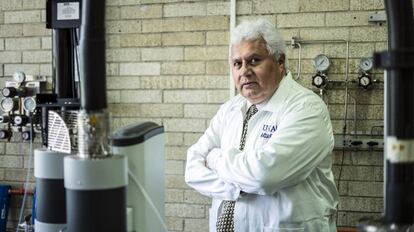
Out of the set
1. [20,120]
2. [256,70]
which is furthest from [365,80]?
[20,120]

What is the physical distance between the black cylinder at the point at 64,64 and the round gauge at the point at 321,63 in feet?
7.35

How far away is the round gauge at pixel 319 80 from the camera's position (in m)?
3.07

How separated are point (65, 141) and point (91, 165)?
0.59 feet

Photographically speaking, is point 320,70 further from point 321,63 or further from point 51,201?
point 51,201

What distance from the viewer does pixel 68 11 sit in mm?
1241

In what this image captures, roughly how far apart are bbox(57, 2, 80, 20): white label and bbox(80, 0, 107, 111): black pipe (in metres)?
0.54

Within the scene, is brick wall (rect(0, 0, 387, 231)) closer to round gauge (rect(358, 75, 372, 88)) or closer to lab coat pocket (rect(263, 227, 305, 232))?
round gauge (rect(358, 75, 372, 88))

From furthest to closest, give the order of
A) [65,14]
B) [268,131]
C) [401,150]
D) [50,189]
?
[268,131] → [65,14] → [50,189] → [401,150]

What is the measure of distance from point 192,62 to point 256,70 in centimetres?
147

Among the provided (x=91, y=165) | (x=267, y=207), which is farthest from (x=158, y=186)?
(x=267, y=207)

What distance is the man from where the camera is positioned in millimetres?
1741

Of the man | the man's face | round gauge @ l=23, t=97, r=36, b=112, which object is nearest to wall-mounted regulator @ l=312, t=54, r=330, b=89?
the man

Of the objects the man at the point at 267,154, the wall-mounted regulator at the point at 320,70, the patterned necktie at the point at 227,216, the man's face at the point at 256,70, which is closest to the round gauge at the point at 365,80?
the wall-mounted regulator at the point at 320,70

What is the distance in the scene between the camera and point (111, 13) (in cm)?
357
